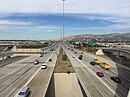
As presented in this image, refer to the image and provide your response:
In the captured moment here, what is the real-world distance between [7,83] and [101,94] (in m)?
19.0

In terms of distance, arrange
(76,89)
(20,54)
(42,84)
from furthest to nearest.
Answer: (20,54) < (76,89) < (42,84)

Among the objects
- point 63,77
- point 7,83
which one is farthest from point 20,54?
point 7,83

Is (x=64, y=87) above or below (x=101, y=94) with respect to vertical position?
below

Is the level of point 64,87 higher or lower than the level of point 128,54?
lower

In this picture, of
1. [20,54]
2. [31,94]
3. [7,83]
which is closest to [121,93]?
[31,94]

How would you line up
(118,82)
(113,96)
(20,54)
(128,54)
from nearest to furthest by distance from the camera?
(113,96) < (118,82) < (128,54) < (20,54)

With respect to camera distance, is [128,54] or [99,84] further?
[128,54]

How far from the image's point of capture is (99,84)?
137 feet

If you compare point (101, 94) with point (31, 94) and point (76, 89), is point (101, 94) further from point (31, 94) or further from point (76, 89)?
point (76, 89)

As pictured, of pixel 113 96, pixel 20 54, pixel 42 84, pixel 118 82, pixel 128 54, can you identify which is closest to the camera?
pixel 113 96

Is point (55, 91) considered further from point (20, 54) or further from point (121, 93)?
point (20, 54)

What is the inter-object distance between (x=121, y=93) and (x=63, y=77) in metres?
22.0

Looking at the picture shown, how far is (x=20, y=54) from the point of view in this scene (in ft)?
413

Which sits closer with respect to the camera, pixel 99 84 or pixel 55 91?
pixel 99 84
